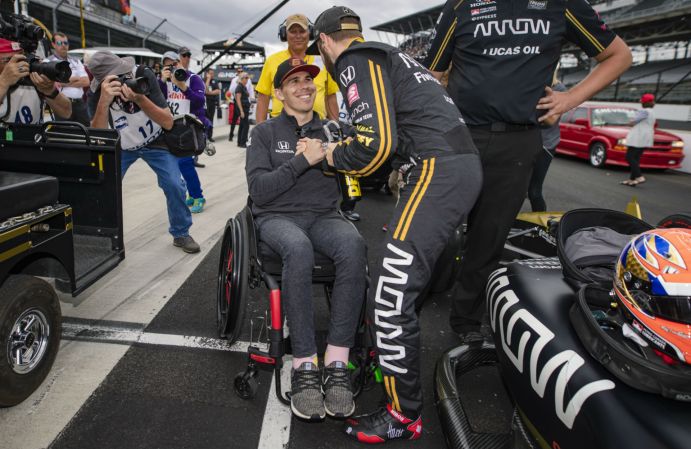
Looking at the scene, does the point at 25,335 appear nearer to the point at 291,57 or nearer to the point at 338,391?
the point at 338,391

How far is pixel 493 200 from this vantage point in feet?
8.61

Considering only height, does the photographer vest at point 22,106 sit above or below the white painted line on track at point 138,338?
above

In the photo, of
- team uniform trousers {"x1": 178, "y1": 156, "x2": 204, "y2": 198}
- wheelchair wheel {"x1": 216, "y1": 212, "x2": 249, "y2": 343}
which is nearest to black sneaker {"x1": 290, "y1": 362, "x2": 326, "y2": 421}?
wheelchair wheel {"x1": 216, "y1": 212, "x2": 249, "y2": 343}

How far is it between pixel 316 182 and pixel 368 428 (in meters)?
1.37

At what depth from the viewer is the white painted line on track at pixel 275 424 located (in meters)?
2.04

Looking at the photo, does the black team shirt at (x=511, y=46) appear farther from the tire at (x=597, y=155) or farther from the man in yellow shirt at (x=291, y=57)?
the tire at (x=597, y=155)

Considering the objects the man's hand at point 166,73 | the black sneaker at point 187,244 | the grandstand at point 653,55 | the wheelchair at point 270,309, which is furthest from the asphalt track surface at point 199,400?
the grandstand at point 653,55

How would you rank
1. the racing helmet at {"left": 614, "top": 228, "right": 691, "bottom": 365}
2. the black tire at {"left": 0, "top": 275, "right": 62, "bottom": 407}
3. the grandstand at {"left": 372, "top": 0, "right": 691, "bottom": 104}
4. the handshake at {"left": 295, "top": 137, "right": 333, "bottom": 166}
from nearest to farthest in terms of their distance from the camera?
the racing helmet at {"left": 614, "top": 228, "right": 691, "bottom": 365}
the black tire at {"left": 0, "top": 275, "right": 62, "bottom": 407}
the handshake at {"left": 295, "top": 137, "right": 333, "bottom": 166}
the grandstand at {"left": 372, "top": 0, "right": 691, "bottom": 104}

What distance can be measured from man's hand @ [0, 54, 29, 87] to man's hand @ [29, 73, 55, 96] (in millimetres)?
254

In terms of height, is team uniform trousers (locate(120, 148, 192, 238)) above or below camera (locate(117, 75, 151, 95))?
below

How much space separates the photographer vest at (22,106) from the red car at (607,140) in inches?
460

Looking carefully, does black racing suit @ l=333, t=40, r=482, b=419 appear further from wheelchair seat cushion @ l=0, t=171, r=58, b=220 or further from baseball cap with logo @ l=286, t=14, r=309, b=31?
baseball cap with logo @ l=286, t=14, r=309, b=31

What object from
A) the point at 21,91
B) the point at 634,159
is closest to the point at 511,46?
the point at 21,91

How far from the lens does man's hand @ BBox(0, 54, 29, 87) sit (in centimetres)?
259
